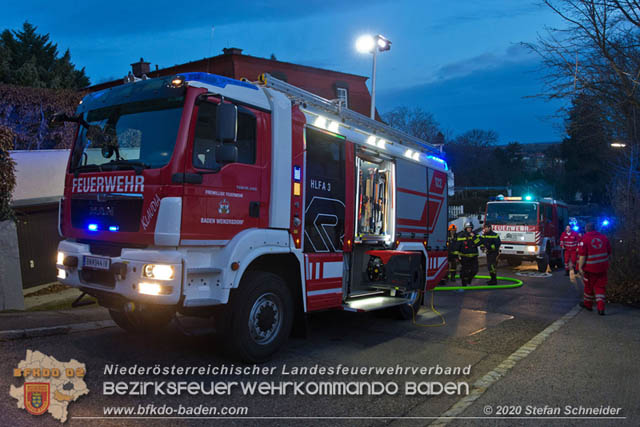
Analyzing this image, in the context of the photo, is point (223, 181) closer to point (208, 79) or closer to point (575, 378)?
point (208, 79)

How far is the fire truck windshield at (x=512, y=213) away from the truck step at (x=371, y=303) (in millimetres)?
11877

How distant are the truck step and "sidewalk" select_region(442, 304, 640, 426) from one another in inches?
72.5

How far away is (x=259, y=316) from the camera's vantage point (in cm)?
504

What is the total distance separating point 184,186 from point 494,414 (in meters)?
3.27

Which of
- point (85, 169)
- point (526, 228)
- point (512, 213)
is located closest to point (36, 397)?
point (85, 169)

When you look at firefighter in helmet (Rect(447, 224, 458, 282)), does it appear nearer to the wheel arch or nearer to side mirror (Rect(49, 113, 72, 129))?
the wheel arch

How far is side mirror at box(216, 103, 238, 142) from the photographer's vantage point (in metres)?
4.52

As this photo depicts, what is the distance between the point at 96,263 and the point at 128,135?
1.30 metres

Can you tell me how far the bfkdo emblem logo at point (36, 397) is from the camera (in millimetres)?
3773

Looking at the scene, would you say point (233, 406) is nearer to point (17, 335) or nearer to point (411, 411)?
point (411, 411)

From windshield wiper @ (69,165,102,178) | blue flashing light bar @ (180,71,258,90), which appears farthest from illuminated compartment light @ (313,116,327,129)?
windshield wiper @ (69,165,102,178)

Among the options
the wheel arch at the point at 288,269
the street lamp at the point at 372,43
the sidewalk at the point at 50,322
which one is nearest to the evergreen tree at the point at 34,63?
the street lamp at the point at 372,43

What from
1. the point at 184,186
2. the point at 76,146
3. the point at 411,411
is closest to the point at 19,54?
the point at 76,146

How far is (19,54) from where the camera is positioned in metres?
27.5
